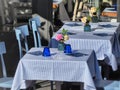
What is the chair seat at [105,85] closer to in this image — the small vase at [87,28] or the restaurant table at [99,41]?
the restaurant table at [99,41]

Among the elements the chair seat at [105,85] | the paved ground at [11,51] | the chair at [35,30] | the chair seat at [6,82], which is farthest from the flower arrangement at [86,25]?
the chair seat at [6,82]

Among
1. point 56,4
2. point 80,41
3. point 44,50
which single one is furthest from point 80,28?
point 44,50

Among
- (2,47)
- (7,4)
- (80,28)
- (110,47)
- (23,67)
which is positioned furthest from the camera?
(7,4)

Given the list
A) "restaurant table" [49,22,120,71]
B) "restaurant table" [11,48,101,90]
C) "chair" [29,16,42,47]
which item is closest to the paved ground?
"chair" [29,16,42,47]

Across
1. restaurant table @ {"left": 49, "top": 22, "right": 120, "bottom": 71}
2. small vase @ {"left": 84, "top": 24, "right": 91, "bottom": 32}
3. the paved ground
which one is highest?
small vase @ {"left": 84, "top": 24, "right": 91, "bottom": 32}

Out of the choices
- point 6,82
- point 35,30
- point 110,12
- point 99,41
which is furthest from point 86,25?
point 6,82

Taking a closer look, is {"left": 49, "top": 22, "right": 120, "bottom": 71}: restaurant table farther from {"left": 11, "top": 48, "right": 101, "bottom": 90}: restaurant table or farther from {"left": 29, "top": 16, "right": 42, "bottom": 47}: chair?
{"left": 11, "top": 48, "right": 101, "bottom": 90}: restaurant table

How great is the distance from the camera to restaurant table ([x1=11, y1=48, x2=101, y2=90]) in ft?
17.2

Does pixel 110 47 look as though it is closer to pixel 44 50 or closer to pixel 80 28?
pixel 80 28

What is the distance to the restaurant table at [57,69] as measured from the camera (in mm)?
5234

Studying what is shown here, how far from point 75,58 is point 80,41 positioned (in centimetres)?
140

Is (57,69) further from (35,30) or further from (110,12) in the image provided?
(110,12)

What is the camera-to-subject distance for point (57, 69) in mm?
5277

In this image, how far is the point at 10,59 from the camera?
309 inches
